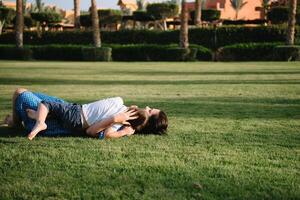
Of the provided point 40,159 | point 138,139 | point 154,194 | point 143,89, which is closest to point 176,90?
point 143,89

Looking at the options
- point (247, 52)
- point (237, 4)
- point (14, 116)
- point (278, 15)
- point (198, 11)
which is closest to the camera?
point (14, 116)

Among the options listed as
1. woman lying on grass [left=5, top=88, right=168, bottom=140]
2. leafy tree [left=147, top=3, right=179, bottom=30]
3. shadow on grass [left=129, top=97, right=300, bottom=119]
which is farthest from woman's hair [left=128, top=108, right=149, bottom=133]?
leafy tree [left=147, top=3, right=179, bottom=30]

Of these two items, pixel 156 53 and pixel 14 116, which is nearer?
pixel 14 116

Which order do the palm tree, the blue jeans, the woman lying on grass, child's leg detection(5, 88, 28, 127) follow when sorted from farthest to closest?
the palm tree, child's leg detection(5, 88, 28, 127), the blue jeans, the woman lying on grass

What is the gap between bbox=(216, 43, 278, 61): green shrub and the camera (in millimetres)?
29859

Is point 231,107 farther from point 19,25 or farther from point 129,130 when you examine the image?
point 19,25

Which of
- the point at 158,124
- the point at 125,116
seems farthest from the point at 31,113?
the point at 158,124

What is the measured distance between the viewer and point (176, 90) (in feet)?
41.0

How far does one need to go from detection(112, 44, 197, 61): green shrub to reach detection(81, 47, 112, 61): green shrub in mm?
885

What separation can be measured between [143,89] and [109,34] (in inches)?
1083

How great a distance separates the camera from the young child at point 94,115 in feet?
19.2

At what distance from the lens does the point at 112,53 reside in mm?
32625

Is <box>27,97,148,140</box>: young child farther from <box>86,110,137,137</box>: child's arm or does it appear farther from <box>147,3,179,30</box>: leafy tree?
<box>147,3,179,30</box>: leafy tree

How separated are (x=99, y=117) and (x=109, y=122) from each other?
23 cm
